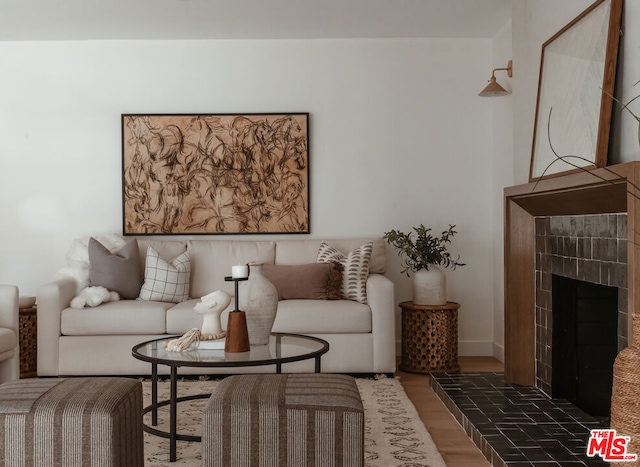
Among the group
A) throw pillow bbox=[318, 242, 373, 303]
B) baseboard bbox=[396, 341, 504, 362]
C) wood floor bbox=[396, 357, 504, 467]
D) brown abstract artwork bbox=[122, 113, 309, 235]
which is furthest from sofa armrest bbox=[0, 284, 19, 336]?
baseboard bbox=[396, 341, 504, 362]

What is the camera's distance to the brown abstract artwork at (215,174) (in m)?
5.47

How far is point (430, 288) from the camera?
16.3 feet

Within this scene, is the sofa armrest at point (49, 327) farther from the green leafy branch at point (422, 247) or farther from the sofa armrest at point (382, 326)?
the green leafy branch at point (422, 247)

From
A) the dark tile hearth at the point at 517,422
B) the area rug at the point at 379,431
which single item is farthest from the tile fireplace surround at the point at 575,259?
the area rug at the point at 379,431

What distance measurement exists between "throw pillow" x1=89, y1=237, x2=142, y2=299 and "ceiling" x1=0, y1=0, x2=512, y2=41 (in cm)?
161

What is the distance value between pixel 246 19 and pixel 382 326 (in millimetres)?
2381

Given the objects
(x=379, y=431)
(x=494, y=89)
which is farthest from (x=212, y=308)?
(x=494, y=89)

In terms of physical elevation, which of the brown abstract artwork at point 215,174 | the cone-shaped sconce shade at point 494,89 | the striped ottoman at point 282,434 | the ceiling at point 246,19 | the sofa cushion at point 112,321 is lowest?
the striped ottoman at point 282,434

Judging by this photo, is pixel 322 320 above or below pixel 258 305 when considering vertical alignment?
below

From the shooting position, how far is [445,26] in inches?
206

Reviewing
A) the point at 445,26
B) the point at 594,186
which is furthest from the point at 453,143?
the point at 594,186

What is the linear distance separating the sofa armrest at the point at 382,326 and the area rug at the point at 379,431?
0.43 ft

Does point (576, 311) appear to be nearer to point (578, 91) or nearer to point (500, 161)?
point (578, 91)

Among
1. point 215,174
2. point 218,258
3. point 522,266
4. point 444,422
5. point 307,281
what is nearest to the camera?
point 444,422
